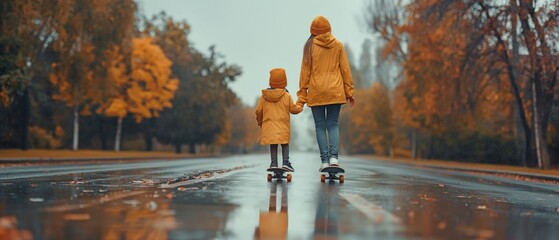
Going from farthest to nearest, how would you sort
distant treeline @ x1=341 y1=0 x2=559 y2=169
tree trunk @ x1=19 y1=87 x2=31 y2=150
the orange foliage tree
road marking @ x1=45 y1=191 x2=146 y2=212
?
the orange foliage tree → tree trunk @ x1=19 y1=87 x2=31 y2=150 → distant treeline @ x1=341 y1=0 x2=559 y2=169 → road marking @ x1=45 y1=191 x2=146 y2=212

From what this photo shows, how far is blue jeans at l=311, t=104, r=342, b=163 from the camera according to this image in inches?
391

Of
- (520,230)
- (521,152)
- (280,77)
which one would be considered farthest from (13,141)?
(520,230)

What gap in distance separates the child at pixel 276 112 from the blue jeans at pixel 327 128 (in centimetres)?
35

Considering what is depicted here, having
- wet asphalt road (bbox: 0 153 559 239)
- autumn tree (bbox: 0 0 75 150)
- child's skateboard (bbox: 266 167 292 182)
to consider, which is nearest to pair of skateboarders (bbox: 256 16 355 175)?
child's skateboard (bbox: 266 167 292 182)

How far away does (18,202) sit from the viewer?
619 centimetres

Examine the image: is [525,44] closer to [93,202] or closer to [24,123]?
[93,202]

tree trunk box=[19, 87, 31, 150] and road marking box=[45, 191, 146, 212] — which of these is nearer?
A: road marking box=[45, 191, 146, 212]

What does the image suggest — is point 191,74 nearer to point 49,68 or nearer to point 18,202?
point 49,68

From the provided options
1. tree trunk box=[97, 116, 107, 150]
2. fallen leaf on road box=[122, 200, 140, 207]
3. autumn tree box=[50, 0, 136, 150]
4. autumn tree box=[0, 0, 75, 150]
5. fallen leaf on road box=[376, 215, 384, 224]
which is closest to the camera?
fallen leaf on road box=[376, 215, 384, 224]

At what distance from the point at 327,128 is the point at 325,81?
0.81m

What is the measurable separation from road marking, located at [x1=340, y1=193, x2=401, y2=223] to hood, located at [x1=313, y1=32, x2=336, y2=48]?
10.8 ft

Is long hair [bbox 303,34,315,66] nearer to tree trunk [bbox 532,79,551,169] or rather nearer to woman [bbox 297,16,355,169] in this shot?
woman [bbox 297,16,355,169]

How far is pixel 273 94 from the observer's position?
1034 centimetres

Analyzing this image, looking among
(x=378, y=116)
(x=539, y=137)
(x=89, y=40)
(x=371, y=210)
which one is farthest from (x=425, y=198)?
(x=378, y=116)
